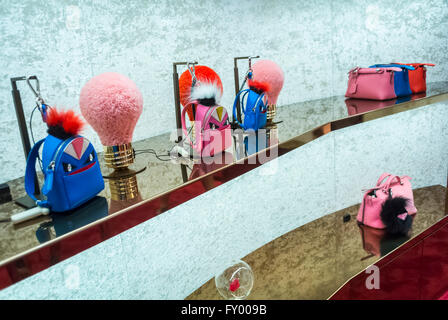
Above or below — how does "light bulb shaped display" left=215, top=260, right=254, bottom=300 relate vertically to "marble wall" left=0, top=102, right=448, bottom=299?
below

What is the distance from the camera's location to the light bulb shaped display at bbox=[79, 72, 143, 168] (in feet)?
2.17

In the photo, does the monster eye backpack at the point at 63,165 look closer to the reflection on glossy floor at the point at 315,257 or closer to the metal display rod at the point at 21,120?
the metal display rod at the point at 21,120

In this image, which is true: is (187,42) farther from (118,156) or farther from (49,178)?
(49,178)

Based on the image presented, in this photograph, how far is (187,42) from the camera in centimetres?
115

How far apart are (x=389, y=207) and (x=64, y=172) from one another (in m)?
1.35

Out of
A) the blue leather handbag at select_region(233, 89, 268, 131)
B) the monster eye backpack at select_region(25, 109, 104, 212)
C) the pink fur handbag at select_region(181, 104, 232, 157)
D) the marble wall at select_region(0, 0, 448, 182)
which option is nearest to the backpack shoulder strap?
the monster eye backpack at select_region(25, 109, 104, 212)

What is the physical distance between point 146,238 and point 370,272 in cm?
78

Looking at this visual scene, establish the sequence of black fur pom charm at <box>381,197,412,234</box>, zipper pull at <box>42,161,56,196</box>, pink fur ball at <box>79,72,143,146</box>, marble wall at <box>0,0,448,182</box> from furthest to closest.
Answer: black fur pom charm at <box>381,197,412,234</box> → marble wall at <box>0,0,448,182</box> → pink fur ball at <box>79,72,143,146</box> → zipper pull at <box>42,161,56,196</box>

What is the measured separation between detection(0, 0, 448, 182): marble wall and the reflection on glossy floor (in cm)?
60

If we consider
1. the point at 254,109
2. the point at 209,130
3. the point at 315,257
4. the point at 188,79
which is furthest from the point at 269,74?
the point at 315,257

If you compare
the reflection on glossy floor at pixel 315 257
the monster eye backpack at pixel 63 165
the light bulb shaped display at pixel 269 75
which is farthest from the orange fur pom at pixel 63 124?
the reflection on glossy floor at pixel 315 257

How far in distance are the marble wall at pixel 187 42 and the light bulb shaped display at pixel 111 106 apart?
241mm

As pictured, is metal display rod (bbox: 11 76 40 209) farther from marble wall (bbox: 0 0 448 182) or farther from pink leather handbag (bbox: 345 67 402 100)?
pink leather handbag (bbox: 345 67 402 100)

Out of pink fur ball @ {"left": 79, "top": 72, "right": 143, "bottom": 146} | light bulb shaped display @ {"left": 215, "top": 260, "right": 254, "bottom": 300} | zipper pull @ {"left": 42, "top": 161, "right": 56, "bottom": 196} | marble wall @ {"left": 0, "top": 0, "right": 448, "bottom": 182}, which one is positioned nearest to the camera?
zipper pull @ {"left": 42, "top": 161, "right": 56, "bottom": 196}
